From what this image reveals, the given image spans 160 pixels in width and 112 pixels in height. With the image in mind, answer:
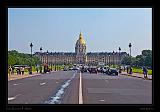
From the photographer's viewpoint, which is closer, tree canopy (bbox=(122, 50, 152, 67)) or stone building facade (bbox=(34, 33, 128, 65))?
tree canopy (bbox=(122, 50, 152, 67))

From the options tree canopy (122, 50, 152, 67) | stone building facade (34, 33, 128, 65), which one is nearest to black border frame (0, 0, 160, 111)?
tree canopy (122, 50, 152, 67)

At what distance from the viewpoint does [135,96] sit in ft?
9.36

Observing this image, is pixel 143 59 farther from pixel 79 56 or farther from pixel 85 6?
pixel 79 56

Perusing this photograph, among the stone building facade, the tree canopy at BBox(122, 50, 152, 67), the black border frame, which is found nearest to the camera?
the black border frame

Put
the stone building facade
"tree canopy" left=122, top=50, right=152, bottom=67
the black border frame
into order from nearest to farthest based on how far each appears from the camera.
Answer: the black border frame → "tree canopy" left=122, top=50, right=152, bottom=67 → the stone building facade

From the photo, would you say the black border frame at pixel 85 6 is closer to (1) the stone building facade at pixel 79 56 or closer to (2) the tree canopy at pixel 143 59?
(2) the tree canopy at pixel 143 59

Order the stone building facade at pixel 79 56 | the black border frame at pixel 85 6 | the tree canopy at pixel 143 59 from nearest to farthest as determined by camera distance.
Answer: the black border frame at pixel 85 6, the tree canopy at pixel 143 59, the stone building facade at pixel 79 56

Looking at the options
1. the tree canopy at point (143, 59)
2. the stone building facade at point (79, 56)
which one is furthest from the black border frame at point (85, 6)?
the stone building facade at point (79, 56)

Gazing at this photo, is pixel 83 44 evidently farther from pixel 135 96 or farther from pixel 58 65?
pixel 58 65

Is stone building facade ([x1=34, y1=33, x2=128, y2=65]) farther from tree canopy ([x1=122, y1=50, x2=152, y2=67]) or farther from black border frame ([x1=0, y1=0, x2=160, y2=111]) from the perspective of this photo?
black border frame ([x1=0, y1=0, x2=160, y2=111])
